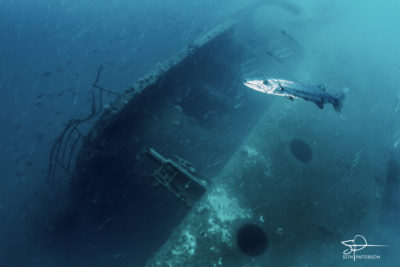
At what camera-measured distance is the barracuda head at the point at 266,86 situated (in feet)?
→ 12.4

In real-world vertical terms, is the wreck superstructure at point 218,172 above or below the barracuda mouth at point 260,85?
below

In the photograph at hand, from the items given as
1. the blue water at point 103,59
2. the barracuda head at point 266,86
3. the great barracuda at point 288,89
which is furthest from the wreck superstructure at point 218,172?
the barracuda head at point 266,86

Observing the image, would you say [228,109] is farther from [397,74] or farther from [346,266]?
[397,74]

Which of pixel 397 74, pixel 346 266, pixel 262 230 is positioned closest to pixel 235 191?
pixel 262 230

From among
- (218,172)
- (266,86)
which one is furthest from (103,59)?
(266,86)

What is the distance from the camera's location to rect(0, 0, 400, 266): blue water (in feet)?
24.1

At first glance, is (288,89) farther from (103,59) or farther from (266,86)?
(103,59)

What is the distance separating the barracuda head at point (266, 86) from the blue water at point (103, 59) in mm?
4292

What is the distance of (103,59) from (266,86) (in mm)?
13076

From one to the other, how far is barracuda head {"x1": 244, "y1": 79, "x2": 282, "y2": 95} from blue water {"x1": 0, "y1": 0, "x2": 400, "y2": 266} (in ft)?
14.1

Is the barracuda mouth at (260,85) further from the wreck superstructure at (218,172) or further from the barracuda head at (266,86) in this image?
the wreck superstructure at (218,172)

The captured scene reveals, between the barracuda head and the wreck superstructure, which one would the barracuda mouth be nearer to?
the barracuda head

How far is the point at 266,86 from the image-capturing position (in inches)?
152

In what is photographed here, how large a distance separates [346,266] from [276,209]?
175 centimetres
